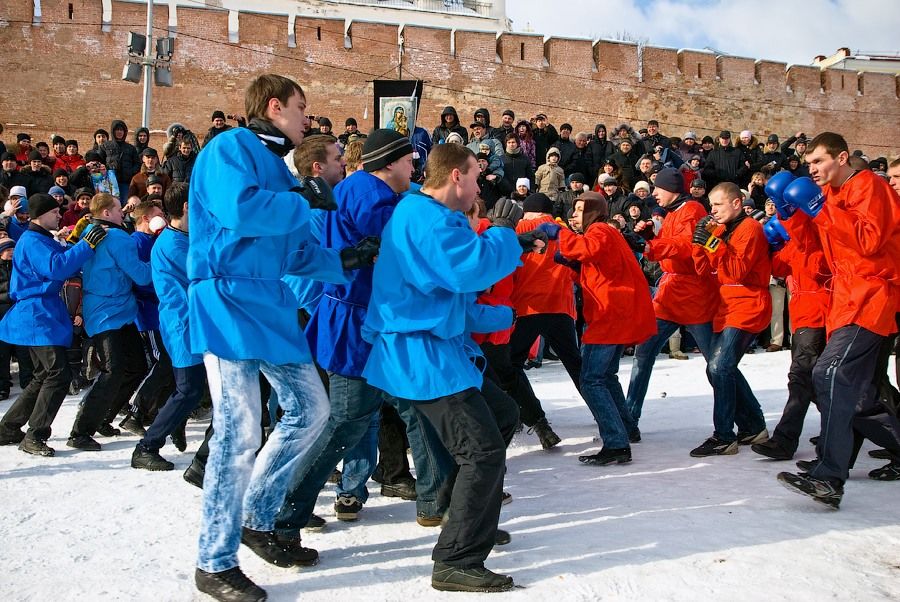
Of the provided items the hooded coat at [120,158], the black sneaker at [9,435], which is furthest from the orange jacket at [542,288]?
the hooded coat at [120,158]

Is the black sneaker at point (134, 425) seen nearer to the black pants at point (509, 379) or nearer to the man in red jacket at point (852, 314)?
the black pants at point (509, 379)

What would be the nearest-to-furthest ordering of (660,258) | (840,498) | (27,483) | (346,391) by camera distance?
(346,391) < (840,498) < (27,483) < (660,258)

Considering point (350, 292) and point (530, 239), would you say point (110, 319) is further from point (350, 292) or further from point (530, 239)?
point (530, 239)

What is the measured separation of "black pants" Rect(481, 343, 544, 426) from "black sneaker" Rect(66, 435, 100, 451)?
3013 millimetres

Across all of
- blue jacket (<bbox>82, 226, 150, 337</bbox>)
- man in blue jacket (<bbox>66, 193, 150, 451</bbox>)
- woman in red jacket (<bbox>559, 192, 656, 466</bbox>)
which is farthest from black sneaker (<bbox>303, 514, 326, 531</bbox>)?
blue jacket (<bbox>82, 226, 150, 337</bbox>)

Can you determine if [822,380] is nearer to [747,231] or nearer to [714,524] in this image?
[714,524]

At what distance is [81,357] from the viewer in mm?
8266

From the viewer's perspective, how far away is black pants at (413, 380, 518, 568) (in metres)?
3.16

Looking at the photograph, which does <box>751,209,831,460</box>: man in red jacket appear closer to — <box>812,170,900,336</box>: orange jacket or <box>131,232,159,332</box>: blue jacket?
<box>812,170,900,336</box>: orange jacket

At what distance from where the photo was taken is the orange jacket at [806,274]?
510 centimetres

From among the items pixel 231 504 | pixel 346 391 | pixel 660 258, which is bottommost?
pixel 231 504

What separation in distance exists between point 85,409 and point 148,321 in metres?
0.83

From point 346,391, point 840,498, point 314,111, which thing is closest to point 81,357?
point 346,391

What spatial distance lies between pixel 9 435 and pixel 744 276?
5554mm
